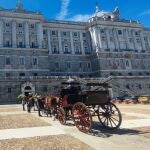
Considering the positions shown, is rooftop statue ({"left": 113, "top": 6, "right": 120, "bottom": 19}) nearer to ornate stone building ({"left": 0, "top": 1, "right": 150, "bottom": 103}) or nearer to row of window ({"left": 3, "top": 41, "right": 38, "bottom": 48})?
ornate stone building ({"left": 0, "top": 1, "right": 150, "bottom": 103})

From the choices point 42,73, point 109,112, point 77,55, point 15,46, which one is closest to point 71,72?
point 77,55

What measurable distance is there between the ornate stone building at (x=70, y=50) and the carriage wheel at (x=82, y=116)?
149ft

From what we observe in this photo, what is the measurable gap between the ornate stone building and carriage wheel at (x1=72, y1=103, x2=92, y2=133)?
149 feet

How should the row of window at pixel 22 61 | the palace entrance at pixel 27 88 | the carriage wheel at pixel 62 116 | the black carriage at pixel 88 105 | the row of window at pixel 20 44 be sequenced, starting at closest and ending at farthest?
the black carriage at pixel 88 105, the carriage wheel at pixel 62 116, the palace entrance at pixel 27 88, the row of window at pixel 22 61, the row of window at pixel 20 44

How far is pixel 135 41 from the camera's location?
3420 inches

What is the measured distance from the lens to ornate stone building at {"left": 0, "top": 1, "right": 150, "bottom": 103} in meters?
66.3

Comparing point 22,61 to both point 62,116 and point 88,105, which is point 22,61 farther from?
point 88,105

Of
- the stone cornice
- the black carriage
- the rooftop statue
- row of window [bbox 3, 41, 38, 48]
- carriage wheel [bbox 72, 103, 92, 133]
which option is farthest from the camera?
the rooftop statue

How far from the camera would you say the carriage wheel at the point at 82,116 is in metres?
11.6

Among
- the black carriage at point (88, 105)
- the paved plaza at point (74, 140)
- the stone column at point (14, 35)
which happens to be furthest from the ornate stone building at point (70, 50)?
the paved plaza at point (74, 140)

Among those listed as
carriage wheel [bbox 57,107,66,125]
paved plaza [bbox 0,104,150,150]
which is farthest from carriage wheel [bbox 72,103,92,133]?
carriage wheel [bbox 57,107,66,125]

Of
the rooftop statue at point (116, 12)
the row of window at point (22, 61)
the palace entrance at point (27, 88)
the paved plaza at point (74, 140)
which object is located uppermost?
the rooftop statue at point (116, 12)

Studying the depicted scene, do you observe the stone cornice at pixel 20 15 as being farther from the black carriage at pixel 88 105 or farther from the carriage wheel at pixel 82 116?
the carriage wheel at pixel 82 116

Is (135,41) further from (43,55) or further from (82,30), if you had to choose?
(43,55)
